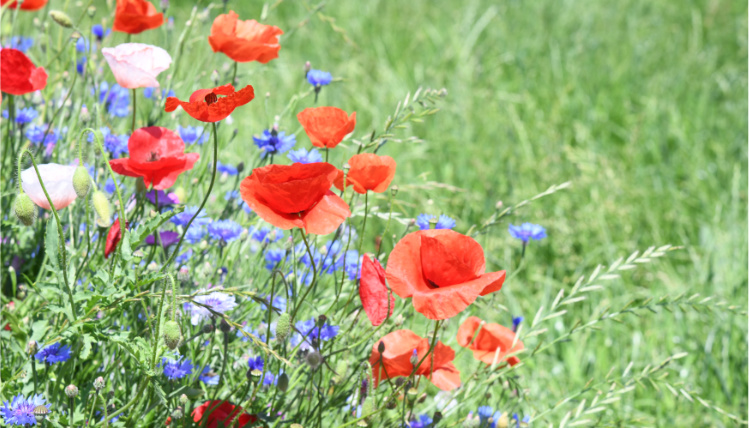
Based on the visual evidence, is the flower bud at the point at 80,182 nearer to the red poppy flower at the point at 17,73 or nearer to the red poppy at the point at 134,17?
the red poppy flower at the point at 17,73

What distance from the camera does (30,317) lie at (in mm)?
1231

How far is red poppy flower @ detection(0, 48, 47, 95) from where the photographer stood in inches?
47.8

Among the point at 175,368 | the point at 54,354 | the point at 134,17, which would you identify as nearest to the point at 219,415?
the point at 175,368

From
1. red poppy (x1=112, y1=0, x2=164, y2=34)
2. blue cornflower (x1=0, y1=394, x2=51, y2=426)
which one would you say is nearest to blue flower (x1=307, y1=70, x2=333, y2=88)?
red poppy (x1=112, y1=0, x2=164, y2=34)

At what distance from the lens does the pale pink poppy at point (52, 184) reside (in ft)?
3.43

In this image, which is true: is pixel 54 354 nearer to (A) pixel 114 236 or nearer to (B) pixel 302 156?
(A) pixel 114 236

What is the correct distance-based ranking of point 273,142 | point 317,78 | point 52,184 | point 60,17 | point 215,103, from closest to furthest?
point 215,103, point 52,184, point 60,17, point 273,142, point 317,78

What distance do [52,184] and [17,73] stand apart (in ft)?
0.98

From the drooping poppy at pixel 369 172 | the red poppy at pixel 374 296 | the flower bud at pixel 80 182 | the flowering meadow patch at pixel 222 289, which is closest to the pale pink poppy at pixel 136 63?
the flowering meadow patch at pixel 222 289

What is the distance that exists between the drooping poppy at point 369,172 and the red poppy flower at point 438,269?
11 cm

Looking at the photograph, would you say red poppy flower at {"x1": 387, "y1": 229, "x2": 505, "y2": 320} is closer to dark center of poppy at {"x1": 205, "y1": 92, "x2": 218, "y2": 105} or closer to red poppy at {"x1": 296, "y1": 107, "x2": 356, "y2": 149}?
red poppy at {"x1": 296, "y1": 107, "x2": 356, "y2": 149}

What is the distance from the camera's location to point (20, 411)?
0.98 m

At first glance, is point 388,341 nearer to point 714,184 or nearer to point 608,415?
point 608,415

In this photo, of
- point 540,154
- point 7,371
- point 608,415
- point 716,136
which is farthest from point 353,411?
point 716,136
